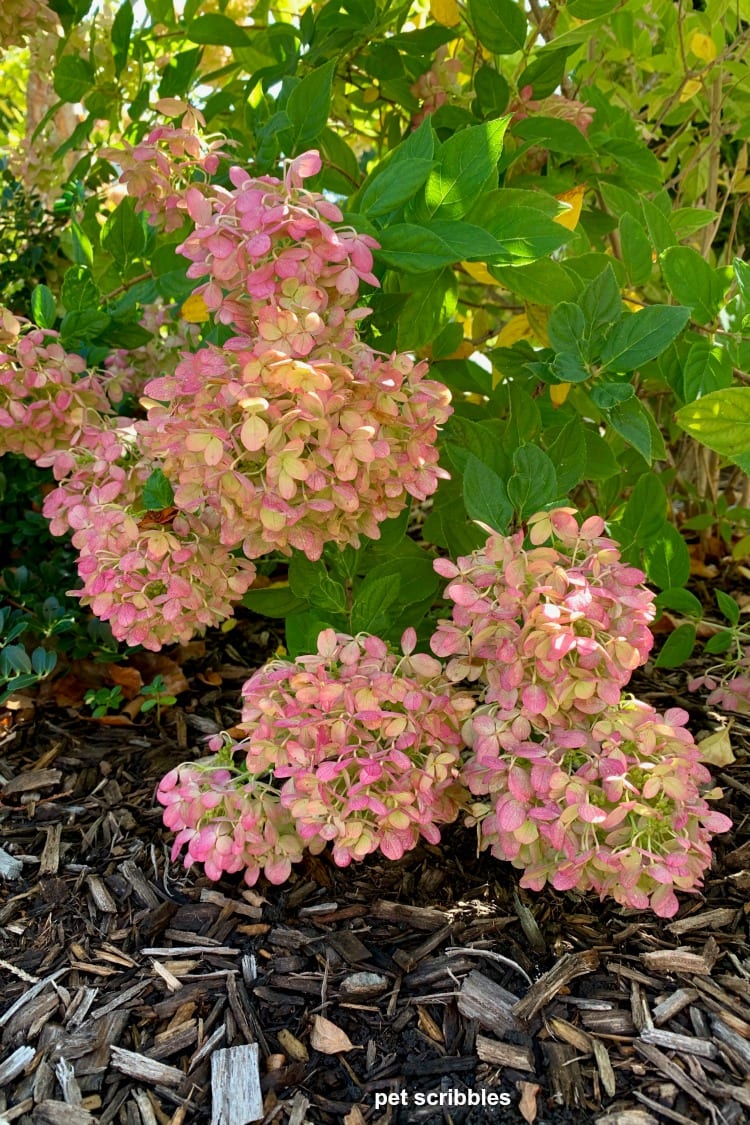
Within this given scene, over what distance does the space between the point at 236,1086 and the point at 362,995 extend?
0.65 feet

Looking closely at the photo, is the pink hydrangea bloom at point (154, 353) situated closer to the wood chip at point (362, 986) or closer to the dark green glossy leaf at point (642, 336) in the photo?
the dark green glossy leaf at point (642, 336)

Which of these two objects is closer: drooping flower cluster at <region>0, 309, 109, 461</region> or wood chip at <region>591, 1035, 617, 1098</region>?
wood chip at <region>591, 1035, 617, 1098</region>

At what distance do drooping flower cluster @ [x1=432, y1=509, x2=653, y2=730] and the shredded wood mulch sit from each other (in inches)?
15.3

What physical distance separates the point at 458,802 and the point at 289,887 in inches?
13.5

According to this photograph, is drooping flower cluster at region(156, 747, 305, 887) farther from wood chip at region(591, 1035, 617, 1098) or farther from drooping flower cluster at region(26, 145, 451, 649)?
wood chip at region(591, 1035, 617, 1098)

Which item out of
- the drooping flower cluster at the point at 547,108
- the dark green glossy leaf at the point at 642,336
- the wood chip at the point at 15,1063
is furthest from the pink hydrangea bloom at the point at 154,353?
the wood chip at the point at 15,1063

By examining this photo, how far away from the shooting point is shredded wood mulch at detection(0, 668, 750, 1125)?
3.66 feet

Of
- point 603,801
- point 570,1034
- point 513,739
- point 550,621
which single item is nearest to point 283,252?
point 550,621

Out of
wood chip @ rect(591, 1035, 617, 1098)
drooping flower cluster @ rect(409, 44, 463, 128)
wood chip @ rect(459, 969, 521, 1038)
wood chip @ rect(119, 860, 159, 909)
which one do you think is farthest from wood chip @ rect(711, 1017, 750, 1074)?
drooping flower cluster @ rect(409, 44, 463, 128)

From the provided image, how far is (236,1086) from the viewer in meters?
1.13

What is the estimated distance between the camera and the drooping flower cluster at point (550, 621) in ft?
3.31

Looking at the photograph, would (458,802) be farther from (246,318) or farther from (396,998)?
(246,318)

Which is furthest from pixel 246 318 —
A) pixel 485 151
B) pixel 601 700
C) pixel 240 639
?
pixel 240 639

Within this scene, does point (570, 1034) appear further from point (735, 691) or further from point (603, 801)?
point (735, 691)
